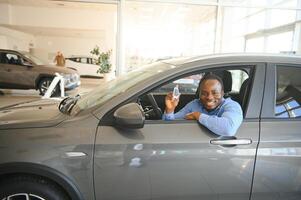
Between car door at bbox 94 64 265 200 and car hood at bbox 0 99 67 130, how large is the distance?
0.37 meters

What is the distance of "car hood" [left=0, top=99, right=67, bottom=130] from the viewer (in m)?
1.89

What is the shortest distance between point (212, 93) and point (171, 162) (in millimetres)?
616

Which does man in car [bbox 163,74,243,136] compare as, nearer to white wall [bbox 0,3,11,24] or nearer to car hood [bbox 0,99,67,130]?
car hood [bbox 0,99,67,130]

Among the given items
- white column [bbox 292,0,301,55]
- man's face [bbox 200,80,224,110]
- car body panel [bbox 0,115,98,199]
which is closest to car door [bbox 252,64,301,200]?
man's face [bbox 200,80,224,110]

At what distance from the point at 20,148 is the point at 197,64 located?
1264 millimetres

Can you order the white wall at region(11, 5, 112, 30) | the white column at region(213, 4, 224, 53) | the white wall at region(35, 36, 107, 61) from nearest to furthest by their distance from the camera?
1. the white column at region(213, 4, 224, 53)
2. the white wall at region(11, 5, 112, 30)
3. the white wall at region(35, 36, 107, 61)

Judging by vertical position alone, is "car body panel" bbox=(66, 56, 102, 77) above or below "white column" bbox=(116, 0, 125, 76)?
below

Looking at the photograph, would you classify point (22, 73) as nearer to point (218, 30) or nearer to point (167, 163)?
point (218, 30)

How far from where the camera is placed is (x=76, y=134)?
181 cm

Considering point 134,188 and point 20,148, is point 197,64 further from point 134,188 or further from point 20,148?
point 20,148

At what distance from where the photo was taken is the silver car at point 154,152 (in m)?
1.80

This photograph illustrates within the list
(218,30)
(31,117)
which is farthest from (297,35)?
(31,117)

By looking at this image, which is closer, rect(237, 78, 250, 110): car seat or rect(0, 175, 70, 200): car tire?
rect(0, 175, 70, 200): car tire

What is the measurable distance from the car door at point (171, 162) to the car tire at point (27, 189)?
0.98ft
